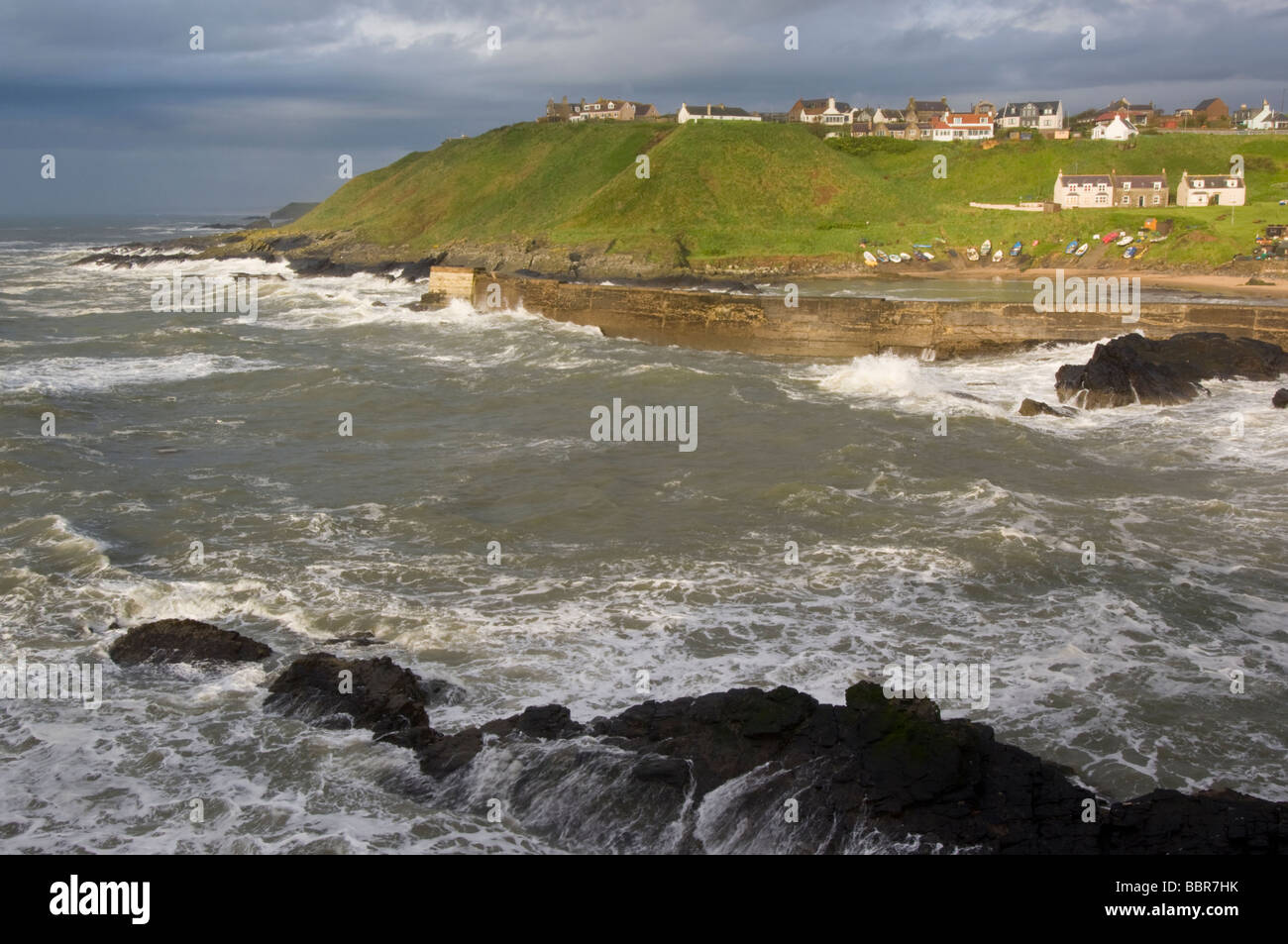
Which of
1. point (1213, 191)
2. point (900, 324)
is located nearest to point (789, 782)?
point (900, 324)

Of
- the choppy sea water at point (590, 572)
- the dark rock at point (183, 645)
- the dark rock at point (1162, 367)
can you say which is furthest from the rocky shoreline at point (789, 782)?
the dark rock at point (1162, 367)

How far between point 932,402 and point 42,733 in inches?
737

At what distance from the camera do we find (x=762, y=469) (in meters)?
17.8

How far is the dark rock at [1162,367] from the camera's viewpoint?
2294cm

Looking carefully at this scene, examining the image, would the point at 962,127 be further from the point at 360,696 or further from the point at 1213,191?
the point at 360,696

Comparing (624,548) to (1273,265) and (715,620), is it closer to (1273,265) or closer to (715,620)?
(715,620)

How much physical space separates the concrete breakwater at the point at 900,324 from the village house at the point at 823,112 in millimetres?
96532

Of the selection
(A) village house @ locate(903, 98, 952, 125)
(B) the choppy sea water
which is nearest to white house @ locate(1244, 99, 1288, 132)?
(A) village house @ locate(903, 98, 952, 125)

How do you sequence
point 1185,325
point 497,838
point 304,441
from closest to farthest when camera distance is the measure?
1. point 497,838
2. point 304,441
3. point 1185,325

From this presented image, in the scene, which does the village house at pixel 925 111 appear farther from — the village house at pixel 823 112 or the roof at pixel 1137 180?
the roof at pixel 1137 180

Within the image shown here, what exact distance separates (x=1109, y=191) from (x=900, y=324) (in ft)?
144

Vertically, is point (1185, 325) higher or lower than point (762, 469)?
higher

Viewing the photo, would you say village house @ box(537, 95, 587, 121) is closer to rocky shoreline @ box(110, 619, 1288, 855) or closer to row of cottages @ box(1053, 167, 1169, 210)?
row of cottages @ box(1053, 167, 1169, 210)

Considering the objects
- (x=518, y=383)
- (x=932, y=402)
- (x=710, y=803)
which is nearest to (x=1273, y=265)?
(x=932, y=402)
